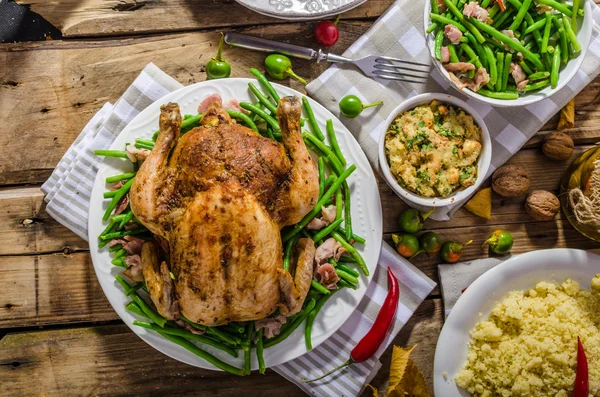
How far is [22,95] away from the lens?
314cm

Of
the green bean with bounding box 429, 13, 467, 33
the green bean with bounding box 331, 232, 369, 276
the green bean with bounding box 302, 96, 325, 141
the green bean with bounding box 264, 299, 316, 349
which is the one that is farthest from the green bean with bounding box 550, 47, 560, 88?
the green bean with bounding box 264, 299, 316, 349

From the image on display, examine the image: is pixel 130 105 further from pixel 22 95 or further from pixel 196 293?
pixel 196 293

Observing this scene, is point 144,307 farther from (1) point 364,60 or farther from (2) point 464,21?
(2) point 464,21

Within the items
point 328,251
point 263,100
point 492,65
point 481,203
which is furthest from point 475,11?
point 328,251

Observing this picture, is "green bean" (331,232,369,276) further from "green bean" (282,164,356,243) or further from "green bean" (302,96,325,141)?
"green bean" (302,96,325,141)

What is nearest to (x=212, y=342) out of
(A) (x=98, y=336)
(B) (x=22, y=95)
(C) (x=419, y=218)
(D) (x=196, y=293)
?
(D) (x=196, y=293)

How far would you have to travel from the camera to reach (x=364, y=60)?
301cm

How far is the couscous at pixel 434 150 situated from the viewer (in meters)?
2.76

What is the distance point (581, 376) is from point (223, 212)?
2046mm

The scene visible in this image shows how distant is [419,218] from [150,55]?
1800 millimetres

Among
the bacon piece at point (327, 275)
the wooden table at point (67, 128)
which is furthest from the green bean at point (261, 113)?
the bacon piece at point (327, 275)

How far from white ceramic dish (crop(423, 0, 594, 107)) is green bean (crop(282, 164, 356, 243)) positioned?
68 centimetres

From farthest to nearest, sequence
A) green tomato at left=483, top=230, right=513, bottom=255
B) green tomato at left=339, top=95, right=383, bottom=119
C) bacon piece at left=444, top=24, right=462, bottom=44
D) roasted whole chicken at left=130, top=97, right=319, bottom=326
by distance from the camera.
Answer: green tomato at left=483, top=230, right=513, bottom=255
green tomato at left=339, top=95, right=383, bottom=119
bacon piece at left=444, top=24, right=462, bottom=44
roasted whole chicken at left=130, top=97, right=319, bottom=326

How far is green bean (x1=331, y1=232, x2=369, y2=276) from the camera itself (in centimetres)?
284
